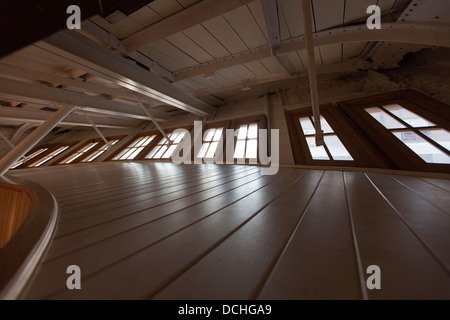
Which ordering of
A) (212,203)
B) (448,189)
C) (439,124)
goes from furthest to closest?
(439,124), (448,189), (212,203)

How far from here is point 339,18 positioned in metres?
1.77

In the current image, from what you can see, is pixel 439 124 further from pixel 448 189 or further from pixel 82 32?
pixel 82 32

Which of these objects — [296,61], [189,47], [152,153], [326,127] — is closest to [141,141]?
[152,153]

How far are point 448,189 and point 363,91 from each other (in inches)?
88.3

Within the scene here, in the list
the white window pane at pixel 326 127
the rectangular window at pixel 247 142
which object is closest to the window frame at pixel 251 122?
the rectangular window at pixel 247 142

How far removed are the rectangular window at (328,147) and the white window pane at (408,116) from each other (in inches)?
30.7

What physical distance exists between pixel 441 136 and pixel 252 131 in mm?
2629

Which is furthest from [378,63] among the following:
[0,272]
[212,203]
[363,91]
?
A: [0,272]

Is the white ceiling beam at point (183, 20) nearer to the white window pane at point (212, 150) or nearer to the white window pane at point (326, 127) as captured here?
the white window pane at point (326, 127)

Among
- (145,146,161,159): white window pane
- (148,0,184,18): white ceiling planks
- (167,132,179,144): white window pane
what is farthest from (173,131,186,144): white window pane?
(148,0,184,18): white ceiling planks

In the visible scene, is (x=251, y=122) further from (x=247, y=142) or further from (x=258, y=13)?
(x=258, y=13)

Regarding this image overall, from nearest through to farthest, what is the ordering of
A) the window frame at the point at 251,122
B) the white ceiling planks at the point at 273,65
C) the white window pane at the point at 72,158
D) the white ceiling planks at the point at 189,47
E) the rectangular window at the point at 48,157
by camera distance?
the white ceiling planks at the point at 189,47 → the white ceiling planks at the point at 273,65 → the window frame at the point at 251,122 → the white window pane at the point at 72,158 → the rectangular window at the point at 48,157

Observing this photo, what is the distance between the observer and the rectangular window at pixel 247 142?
3430 millimetres

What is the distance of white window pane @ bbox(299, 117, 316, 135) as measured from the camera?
2.95 meters
